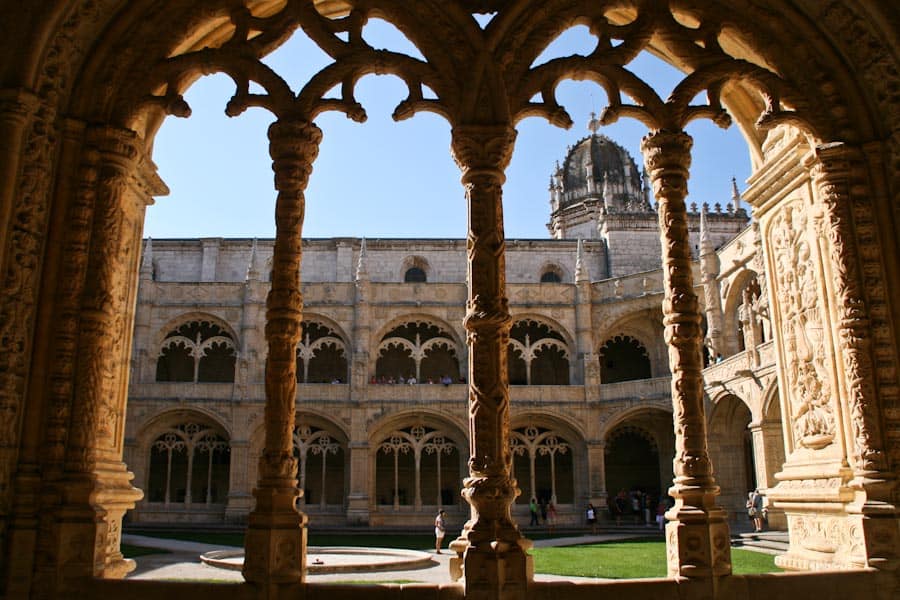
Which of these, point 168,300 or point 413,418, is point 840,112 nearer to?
point 413,418

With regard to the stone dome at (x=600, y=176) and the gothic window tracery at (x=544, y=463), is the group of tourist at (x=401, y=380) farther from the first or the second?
the stone dome at (x=600, y=176)

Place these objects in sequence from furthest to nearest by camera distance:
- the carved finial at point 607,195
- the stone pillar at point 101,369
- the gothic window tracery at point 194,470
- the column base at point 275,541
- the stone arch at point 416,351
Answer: the carved finial at point 607,195 → the stone arch at point 416,351 → the gothic window tracery at point 194,470 → the stone pillar at point 101,369 → the column base at point 275,541

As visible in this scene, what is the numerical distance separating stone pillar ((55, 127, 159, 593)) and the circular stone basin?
195 inches

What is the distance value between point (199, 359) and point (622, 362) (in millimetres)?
15674

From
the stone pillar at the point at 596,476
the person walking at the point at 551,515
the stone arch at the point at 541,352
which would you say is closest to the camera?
the person walking at the point at 551,515

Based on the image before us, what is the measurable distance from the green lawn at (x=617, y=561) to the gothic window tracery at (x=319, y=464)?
39.7ft

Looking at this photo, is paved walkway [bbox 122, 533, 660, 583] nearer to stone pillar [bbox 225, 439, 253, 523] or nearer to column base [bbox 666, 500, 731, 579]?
column base [bbox 666, 500, 731, 579]

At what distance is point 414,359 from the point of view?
29.4 meters

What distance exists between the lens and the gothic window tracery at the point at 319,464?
84.1 feet

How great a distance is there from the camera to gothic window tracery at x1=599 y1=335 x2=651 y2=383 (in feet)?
98.6

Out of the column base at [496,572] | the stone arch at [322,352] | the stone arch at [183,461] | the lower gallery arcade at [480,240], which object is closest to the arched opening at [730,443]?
the stone arch at [322,352]

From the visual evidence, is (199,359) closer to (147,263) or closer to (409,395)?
(147,263)

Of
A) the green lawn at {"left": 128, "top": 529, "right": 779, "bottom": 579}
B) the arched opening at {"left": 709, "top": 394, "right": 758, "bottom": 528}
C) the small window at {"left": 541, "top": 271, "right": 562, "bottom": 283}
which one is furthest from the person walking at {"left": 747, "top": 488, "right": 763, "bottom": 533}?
the small window at {"left": 541, "top": 271, "right": 562, "bottom": 283}

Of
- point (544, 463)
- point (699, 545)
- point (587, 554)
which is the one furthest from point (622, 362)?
point (699, 545)
